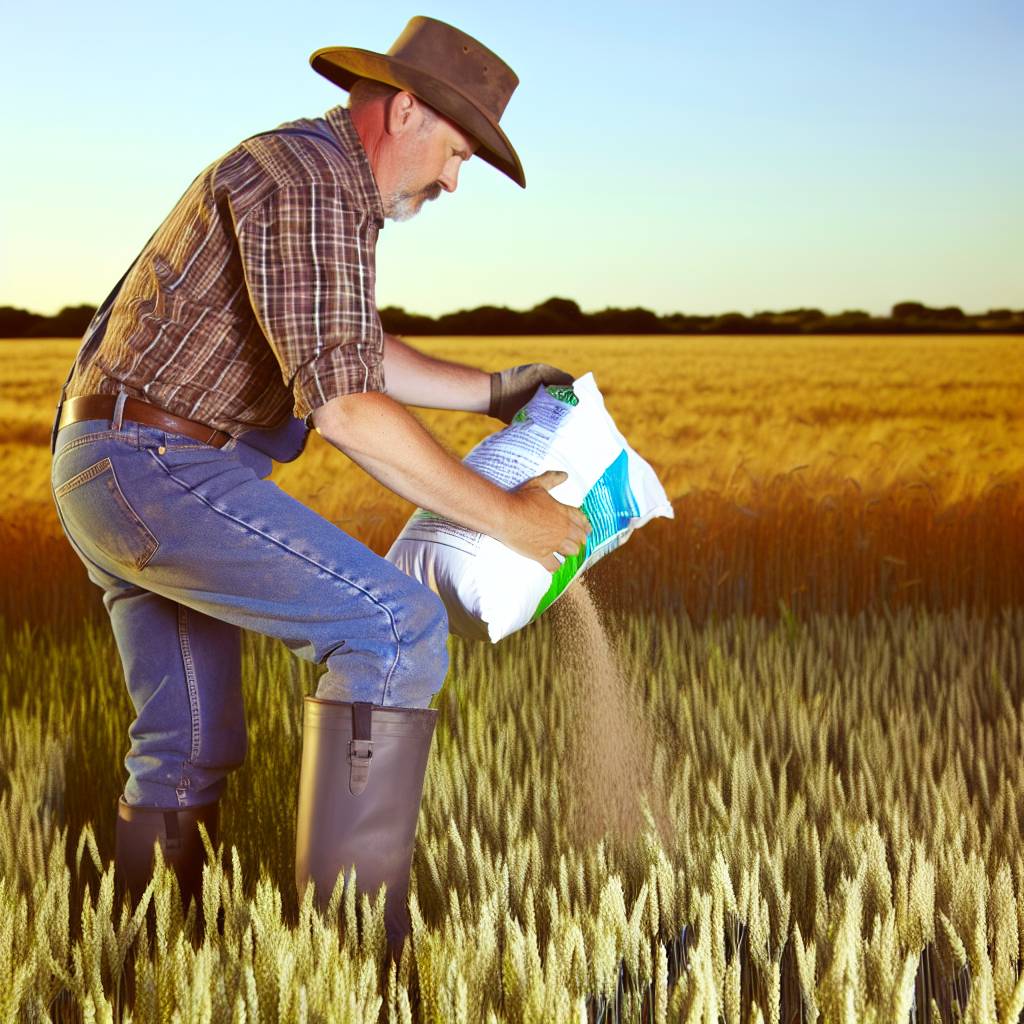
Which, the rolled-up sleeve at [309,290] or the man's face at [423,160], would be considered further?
the man's face at [423,160]

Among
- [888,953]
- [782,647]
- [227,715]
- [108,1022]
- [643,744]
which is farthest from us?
[782,647]

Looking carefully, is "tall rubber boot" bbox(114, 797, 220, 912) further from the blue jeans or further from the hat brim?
the hat brim

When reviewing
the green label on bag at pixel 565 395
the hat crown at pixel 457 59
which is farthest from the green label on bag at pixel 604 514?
the hat crown at pixel 457 59

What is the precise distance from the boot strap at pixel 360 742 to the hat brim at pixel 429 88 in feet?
2.42

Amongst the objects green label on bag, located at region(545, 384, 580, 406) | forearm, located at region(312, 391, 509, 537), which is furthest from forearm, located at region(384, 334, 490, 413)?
forearm, located at region(312, 391, 509, 537)

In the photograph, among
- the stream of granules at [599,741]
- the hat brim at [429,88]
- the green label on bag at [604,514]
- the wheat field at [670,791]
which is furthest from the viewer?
the stream of granules at [599,741]

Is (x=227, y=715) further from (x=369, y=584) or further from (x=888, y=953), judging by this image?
(x=888, y=953)

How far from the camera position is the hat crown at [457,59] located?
176 centimetres

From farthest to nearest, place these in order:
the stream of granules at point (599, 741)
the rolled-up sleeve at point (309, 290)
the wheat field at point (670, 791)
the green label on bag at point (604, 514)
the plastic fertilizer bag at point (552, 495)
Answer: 1. the stream of granules at point (599, 741)
2. the green label on bag at point (604, 514)
3. the plastic fertilizer bag at point (552, 495)
4. the rolled-up sleeve at point (309, 290)
5. the wheat field at point (670, 791)

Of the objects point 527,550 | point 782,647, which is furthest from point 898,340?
point 527,550

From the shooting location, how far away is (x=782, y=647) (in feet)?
11.5

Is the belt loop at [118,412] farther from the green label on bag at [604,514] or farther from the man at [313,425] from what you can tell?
the green label on bag at [604,514]

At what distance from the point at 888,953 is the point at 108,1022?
77cm

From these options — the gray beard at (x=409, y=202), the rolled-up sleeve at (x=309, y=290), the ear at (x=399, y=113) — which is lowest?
the rolled-up sleeve at (x=309, y=290)
